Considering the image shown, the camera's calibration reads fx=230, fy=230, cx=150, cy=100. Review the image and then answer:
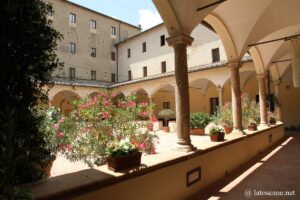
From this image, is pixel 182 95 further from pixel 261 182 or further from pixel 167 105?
pixel 167 105

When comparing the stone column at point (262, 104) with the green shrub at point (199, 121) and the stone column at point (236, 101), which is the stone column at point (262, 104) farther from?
the green shrub at point (199, 121)

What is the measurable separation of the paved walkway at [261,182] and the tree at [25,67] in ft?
9.42

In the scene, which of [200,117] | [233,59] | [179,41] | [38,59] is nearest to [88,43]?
[200,117]

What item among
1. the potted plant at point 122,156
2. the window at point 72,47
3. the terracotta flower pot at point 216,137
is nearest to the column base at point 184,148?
the potted plant at point 122,156

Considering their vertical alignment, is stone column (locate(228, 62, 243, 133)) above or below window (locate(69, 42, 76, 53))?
below

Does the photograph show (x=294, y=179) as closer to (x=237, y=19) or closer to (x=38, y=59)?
(x=237, y=19)

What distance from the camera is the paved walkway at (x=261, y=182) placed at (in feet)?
13.0

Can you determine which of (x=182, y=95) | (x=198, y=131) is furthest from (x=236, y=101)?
(x=198, y=131)

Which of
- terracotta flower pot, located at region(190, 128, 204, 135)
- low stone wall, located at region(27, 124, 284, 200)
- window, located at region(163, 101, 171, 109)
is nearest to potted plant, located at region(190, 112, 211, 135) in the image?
terracotta flower pot, located at region(190, 128, 204, 135)

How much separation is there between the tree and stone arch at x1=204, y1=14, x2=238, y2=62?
495 cm

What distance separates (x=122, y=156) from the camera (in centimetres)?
282

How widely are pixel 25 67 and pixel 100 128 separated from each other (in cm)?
266

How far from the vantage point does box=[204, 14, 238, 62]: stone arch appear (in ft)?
20.3

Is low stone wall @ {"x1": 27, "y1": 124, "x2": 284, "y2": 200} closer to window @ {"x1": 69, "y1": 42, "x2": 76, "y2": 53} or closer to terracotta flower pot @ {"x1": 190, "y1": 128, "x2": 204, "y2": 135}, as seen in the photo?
terracotta flower pot @ {"x1": 190, "y1": 128, "x2": 204, "y2": 135}
